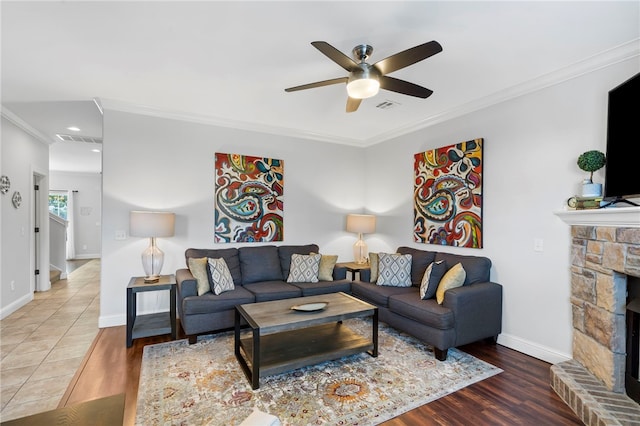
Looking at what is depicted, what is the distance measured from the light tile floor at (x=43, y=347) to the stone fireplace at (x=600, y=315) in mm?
3749

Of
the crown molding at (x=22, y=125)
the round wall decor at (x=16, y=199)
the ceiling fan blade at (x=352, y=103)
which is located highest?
the crown molding at (x=22, y=125)

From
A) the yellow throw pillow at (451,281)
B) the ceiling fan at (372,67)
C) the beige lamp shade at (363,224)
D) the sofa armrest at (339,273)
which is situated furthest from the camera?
the beige lamp shade at (363,224)

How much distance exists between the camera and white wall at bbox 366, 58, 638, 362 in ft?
9.11

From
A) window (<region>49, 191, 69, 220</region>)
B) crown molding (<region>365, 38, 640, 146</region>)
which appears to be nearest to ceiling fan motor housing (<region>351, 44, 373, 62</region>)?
crown molding (<region>365, 38, 640, 146</region>)

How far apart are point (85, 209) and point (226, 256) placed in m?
8.28

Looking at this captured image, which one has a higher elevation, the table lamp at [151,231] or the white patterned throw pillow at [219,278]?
the table lamp at [151,231]

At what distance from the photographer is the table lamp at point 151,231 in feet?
11.5

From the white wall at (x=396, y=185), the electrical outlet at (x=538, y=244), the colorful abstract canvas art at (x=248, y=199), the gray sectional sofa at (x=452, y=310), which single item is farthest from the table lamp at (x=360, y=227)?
the electrical outlet at (x=538, y=244)

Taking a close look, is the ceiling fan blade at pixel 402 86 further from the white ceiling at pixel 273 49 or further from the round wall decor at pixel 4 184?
the round wall decor at pixel 4 184

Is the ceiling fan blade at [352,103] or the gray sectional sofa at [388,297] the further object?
the gray sectional sofa at [388,297]

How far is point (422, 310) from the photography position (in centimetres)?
309

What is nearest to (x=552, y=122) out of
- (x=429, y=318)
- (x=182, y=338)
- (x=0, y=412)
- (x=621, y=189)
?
(x=621, y=189)

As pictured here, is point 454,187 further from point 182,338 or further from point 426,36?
point 182,338

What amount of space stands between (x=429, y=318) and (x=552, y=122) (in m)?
2.20
